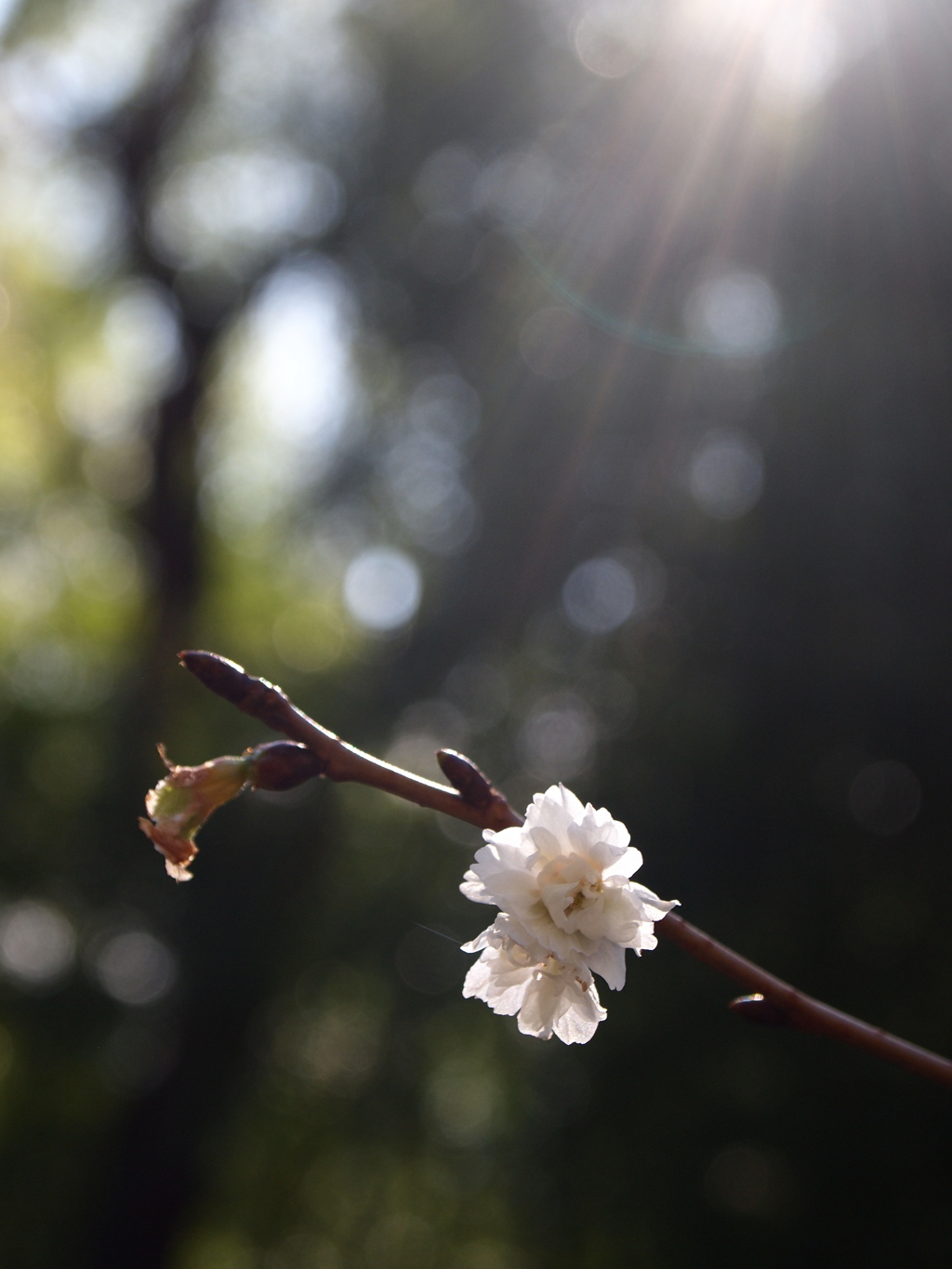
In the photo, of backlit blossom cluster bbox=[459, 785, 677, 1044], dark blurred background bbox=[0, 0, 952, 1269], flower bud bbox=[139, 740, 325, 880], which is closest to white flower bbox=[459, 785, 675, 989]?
backlit blossom cluster bbox=[459, 785, 677, 1044]

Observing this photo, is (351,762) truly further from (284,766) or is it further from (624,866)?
(624,866)

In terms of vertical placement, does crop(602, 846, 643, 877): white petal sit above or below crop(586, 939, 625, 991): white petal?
above

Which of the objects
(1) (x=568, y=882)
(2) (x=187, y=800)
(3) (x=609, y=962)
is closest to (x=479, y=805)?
(1) (x=568, y=882)

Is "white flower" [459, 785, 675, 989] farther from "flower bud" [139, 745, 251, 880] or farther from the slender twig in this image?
"flower bud" [139, 745, 251, 880]

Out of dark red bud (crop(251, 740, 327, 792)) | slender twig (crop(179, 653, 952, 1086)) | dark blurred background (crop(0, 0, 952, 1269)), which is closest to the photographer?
slender twig (crop(179, 653, 952, 1086))

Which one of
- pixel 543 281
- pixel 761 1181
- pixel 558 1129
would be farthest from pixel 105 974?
pixel 543 281

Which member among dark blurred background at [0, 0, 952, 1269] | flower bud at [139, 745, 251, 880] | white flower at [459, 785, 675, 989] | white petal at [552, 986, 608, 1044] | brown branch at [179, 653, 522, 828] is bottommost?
dark blurred background at [0, 0, 952, 1269]

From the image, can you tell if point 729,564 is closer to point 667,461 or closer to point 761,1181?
point 667,461
